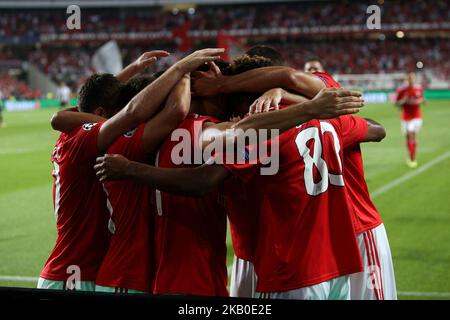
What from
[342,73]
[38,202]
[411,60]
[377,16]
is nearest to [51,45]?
[342,73]

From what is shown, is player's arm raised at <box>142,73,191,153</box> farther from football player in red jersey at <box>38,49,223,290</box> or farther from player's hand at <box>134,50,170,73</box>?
player's hand at <box>134,50,170,73</box>

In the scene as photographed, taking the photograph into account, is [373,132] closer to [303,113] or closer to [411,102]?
[303,113]

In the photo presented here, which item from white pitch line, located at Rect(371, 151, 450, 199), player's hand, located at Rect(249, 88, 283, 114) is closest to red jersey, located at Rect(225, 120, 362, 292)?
player's hand, located at Rect(249, 88, 283, 114)

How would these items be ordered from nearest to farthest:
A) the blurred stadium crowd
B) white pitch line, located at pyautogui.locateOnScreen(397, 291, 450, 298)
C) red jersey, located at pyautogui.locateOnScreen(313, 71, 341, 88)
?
red jersey, located at pyautogui.locateOnScreen(313, 71, 341, 88), white pitch line, located at pyautogui.locateOnScreen(397, 291, 450, 298), the blurred stadium crowd

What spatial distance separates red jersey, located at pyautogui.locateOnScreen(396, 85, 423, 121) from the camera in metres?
13.4

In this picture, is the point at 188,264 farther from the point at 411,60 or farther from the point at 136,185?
the point at 411,60

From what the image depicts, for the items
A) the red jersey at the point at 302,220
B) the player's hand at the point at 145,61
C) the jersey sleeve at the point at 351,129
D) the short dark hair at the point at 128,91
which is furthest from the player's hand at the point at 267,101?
the player's hand at the point at 145,61

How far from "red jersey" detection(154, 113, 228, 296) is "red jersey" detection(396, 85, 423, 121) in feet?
36.9

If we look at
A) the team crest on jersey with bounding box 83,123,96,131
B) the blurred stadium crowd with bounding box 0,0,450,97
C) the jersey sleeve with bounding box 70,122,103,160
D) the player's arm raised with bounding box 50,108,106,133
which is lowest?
the jersey sleeve with bounding box 70,122,103,160

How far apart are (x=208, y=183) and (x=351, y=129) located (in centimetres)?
86

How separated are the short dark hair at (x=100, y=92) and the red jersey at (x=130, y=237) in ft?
1.05

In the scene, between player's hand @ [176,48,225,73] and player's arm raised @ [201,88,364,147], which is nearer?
player's arm raised @ [201,88,364,147]

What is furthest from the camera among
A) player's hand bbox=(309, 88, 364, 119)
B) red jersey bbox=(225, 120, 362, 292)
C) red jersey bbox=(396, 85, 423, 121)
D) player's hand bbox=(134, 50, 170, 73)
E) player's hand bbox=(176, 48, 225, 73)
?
red jersey bbox=(396, 85, 423, 121)

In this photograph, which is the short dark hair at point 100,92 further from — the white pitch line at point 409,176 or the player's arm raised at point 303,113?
the white pitch line at point 409,176
